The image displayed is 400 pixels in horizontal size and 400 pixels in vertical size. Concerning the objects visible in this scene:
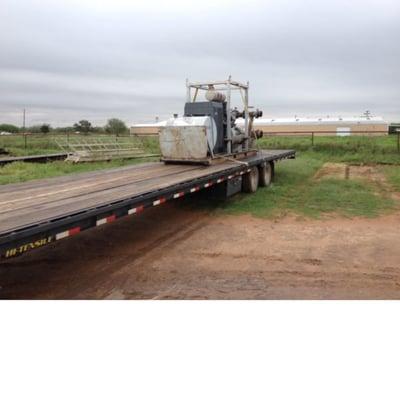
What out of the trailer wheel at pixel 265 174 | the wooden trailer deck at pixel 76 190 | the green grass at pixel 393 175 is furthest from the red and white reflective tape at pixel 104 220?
the green grass at pixel 393 175

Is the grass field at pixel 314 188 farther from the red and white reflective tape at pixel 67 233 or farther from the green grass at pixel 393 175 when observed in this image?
the red and white reflective tape at pixel 67 233

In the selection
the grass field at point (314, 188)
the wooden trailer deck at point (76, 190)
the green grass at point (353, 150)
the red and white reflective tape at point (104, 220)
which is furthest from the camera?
the green grass at point (353, 150)

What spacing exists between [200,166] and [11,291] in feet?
17.8

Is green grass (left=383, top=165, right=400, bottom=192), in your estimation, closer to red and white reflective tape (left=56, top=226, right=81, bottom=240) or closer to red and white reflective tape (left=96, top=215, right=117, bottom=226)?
red and white reflective tape (left=96, top=215, right=117, bottom=226)

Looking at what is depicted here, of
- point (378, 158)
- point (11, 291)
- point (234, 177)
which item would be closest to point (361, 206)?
point (234, 177)

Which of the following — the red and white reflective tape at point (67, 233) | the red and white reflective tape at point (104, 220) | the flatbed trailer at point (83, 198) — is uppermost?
the flatbed trailer at point (83, 198)

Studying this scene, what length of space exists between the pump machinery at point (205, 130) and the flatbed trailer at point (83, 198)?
50 centimetres

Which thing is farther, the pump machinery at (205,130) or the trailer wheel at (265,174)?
the trailer wheel at (265,174)

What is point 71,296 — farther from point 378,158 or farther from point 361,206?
point 378,158

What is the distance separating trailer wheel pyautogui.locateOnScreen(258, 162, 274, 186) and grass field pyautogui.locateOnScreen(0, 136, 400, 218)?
255mm

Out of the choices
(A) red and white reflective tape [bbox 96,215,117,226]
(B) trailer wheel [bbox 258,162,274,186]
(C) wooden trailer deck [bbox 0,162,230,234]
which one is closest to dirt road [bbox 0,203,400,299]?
(A) red and white reflective tape [bbox 96,215,117,226]

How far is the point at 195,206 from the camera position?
9500mm

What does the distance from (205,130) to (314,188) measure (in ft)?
13.5

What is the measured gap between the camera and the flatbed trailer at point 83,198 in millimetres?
4035
